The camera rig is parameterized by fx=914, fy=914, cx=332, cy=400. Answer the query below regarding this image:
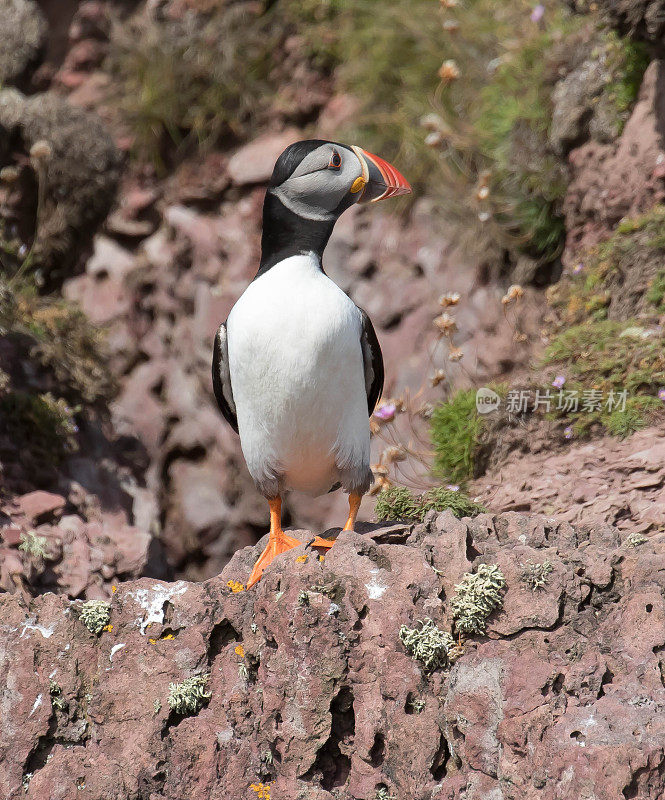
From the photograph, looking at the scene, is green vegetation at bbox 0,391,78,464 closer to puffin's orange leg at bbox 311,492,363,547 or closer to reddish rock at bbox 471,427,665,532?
puffin's orange leg at bbox 311,492,363,547

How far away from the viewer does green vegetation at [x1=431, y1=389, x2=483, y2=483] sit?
5.66 meters

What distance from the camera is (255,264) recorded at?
9172 mm

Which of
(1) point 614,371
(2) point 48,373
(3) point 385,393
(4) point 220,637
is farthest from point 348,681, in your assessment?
(3) point 385,393

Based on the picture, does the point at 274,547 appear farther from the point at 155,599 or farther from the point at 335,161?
the point at 335,161

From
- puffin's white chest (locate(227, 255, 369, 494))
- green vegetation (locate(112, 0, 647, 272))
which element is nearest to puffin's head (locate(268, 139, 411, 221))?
puffin's white chest (locate(227, 255, 369, 494))

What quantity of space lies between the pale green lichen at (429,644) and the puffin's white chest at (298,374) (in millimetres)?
1116

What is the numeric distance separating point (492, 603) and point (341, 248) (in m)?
6.10

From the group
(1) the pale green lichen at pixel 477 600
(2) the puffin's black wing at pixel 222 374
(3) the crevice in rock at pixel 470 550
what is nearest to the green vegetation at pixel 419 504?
(3) the crevice in rock at pixel 470 550

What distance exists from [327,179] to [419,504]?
1658 mm

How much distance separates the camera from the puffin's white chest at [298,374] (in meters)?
3.93

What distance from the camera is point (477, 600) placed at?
11.0 ft

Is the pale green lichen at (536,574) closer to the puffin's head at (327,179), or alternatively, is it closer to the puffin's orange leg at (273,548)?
the puffin's orange leg at (273,548)

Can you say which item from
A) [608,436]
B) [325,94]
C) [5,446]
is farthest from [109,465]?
[325,94]

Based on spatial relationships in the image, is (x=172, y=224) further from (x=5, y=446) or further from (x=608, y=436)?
(x=608, y=436)
